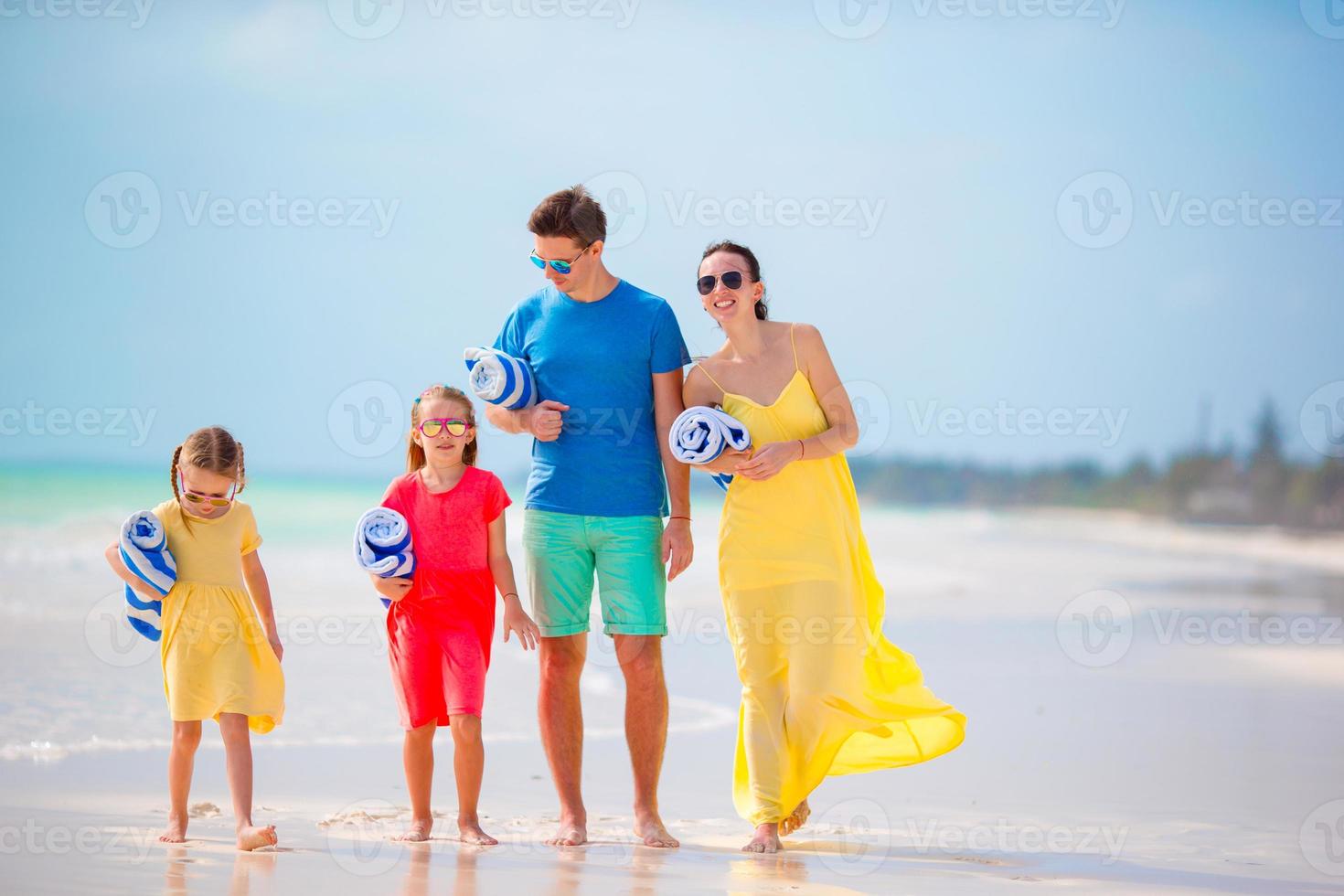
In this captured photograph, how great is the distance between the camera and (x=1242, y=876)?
152 inches

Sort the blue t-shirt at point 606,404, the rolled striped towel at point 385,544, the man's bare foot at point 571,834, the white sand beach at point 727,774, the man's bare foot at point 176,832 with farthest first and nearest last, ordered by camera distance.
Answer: the blue t-shirt at point 606,404, the man's bare foot at point 571,834, the rolled striped towel at point 385,544, the man's bare foot at point 176,832, the white sand beach at point 727,774

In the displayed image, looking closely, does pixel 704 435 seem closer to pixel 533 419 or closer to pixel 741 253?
pixel 533 419

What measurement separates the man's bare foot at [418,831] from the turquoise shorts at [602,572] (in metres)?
0.71

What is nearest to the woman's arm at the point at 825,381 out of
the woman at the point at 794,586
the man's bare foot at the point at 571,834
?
the woman at the point at 794,586

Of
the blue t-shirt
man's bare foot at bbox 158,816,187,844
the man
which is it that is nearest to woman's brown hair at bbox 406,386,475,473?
the man

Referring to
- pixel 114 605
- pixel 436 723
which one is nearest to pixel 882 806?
pixel 436 723

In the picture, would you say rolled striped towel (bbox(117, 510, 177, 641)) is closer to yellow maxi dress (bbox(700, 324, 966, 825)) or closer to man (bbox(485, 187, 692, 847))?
man (bbox(485, 187, 692, 847))

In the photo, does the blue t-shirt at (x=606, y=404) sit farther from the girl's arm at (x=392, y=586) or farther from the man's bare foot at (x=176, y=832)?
the man's bare foot at (x=176, y=832)

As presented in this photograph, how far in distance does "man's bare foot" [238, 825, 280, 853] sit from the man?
95 centimetres

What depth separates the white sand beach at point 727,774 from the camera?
148 inches

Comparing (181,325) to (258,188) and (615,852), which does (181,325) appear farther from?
(615,852)

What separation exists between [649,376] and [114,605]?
325 inches

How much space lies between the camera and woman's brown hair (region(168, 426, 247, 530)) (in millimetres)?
4137

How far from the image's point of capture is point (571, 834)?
4.20 metres
